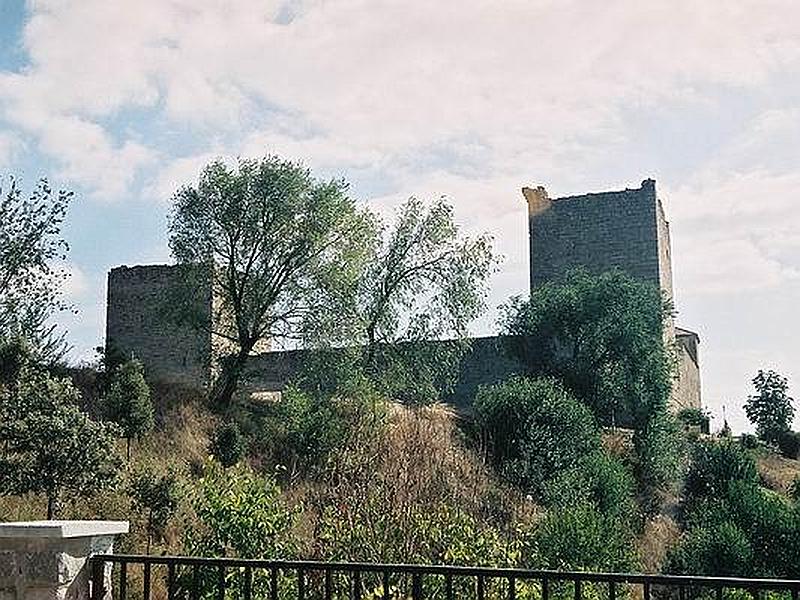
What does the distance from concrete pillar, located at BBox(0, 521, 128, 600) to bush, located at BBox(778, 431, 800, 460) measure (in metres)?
23.0

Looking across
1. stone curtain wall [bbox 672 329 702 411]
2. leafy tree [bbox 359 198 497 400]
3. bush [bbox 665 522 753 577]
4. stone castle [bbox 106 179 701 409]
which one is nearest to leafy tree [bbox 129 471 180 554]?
bush [bbox 665 522 753 577]

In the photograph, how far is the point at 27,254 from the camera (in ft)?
39.3

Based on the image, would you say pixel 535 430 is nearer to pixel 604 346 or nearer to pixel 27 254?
pixel 604 346

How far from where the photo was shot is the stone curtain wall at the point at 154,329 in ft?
56.2

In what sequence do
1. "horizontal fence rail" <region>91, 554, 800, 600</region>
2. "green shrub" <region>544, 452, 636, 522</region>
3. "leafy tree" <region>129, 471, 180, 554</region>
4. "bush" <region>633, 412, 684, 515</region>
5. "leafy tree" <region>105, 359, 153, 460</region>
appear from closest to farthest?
1. "horizontal fence rail" <region>91, 554, 800, 600</region>
2. "leafy tree" <region>129, 471, 180, 554</region>
3. "leafy tree" <region>105, 359, 153, 460</region>
4. "green shrub" <region>544, 452, 636, 522</region>
5. "bush" <region>633, 412, 684, 515</region>

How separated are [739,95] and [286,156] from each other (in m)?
9.53

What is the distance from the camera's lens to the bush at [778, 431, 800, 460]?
24.1m

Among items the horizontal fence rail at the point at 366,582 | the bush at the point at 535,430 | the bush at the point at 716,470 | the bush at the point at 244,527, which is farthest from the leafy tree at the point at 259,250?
the bush at the point at 244,527

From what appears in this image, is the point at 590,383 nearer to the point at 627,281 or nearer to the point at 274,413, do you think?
the point at 627,281

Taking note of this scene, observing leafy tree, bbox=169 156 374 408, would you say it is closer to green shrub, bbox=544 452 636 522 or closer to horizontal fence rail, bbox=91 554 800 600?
green shrub, bbox=544 452 636 522

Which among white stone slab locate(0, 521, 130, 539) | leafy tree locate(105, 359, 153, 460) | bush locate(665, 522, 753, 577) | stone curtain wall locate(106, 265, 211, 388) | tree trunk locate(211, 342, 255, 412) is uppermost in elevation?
stone curtain wall locate(106, 265, 211, 388)

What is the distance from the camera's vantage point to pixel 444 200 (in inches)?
746

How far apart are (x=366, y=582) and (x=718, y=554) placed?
23.0 ft

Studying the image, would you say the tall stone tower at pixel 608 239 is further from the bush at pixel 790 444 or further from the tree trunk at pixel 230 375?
the tree trunk at pixel 230 375
